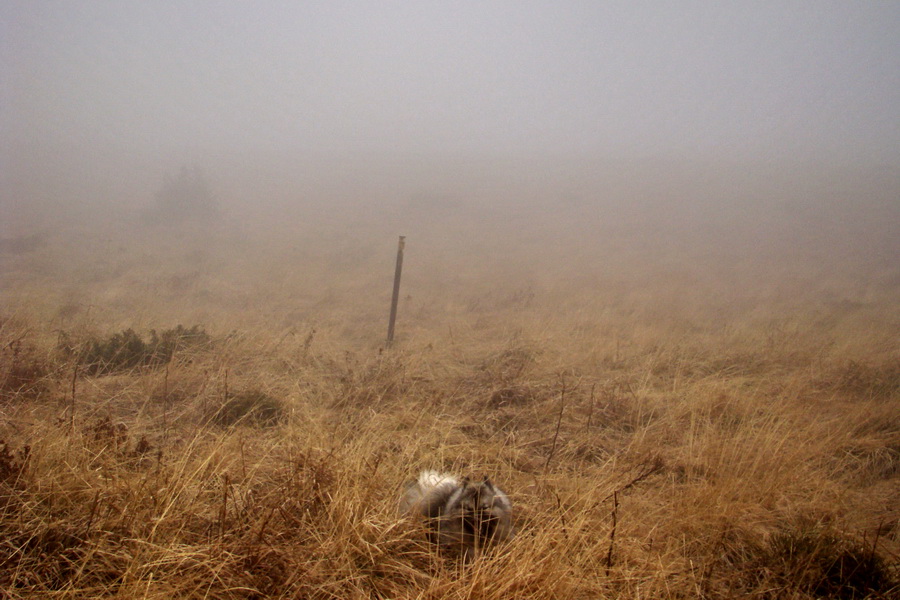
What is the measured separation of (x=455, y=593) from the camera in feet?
5.20

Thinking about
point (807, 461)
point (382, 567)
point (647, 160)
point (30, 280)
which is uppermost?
point (647, 160)

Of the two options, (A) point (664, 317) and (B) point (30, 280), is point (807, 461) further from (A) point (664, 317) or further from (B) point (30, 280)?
(B) point (30, 280)

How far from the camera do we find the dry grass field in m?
1.70

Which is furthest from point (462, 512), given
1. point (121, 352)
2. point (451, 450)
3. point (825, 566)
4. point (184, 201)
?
point (184, 201)

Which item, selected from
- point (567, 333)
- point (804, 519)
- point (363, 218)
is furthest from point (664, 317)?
point (363, 218)

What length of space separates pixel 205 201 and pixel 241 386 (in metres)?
24.0

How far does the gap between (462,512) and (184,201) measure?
27690mm

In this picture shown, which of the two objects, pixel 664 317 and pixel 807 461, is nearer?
pixel 807 461

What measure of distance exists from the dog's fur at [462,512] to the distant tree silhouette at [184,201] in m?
25.9

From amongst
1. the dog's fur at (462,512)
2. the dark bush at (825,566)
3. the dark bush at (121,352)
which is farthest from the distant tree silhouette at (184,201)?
the dark bush at (825,566)

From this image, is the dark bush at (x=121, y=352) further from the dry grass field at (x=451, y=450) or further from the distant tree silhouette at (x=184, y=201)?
the distant tree silhouette at (x=184, y=201)

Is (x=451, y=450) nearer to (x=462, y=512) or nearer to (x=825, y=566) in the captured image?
(x=462, y=512)

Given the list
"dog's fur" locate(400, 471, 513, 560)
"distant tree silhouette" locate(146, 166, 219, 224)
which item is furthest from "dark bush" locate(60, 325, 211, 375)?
"distant tree silhouette" locate(146, 166, 219, 224)

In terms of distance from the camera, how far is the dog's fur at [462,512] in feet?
6.10
